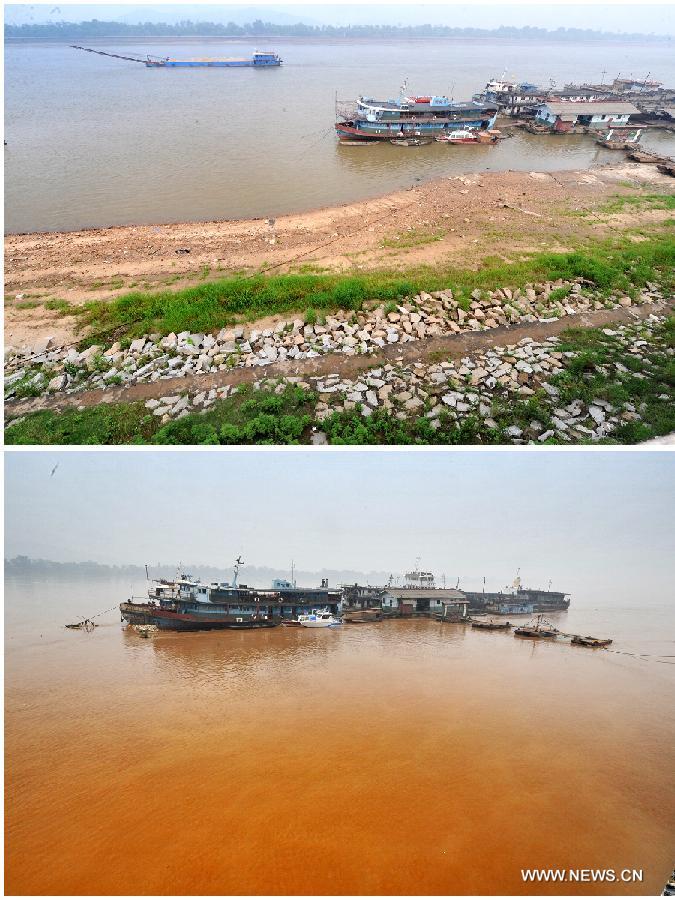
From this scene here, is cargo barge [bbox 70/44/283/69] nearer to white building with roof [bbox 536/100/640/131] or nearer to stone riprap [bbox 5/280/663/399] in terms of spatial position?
white building with roof [bbox 536/100/640/131]

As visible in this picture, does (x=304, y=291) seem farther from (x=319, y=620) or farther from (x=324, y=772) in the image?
(x=324, y=772)

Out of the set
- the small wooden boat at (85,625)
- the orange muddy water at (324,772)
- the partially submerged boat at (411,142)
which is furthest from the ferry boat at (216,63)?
the orange muddy water at (324,772)

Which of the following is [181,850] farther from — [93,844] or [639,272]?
[639,272]

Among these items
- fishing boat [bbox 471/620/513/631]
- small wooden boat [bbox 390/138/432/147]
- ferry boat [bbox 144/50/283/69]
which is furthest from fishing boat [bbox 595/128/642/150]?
ferry boat [bbox 144/50/283/69]

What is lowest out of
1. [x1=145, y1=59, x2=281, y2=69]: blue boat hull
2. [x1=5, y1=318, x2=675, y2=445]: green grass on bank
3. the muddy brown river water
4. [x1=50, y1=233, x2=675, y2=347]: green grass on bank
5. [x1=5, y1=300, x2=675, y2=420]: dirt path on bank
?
[x1=5, y1=318, x2=675, y2=445]: green grass on bank

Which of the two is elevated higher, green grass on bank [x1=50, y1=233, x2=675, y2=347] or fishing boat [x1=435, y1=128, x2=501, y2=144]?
fishing boat [x1=435, y1=128, x2=501, y2=144]

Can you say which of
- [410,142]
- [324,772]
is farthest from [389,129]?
[324,772]

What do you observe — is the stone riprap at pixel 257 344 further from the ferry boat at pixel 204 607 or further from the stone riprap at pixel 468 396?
the ferry boat at pixel 204 607
